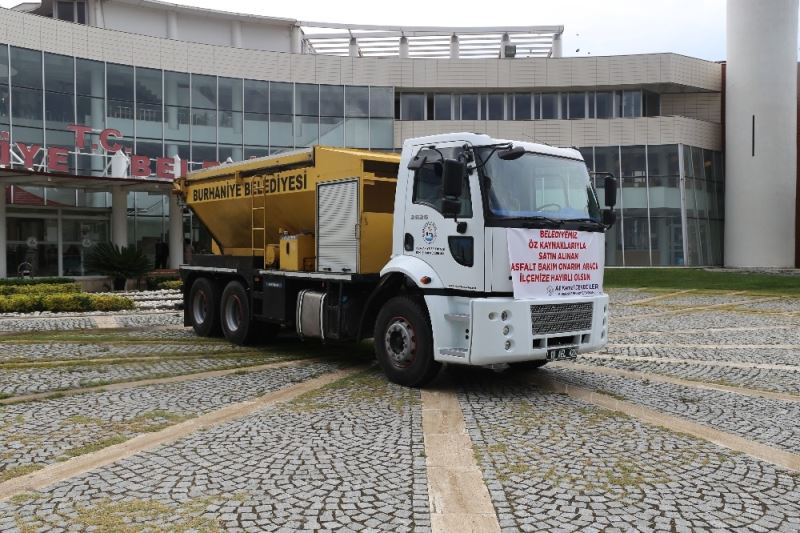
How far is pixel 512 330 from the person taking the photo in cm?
736

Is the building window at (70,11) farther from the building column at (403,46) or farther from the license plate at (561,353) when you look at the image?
the license plate at (561,353)

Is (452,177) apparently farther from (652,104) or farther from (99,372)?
(652,104)

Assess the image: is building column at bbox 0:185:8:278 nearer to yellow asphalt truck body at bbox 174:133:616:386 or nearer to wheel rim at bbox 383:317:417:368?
yellow asphalt truck body at bbox 174:133:616:386

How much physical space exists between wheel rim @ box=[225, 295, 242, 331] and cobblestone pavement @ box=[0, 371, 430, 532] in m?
5.29

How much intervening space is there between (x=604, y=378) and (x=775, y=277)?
2274 cm

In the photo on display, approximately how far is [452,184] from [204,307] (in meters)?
7.02

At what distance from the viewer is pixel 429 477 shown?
5047 mm

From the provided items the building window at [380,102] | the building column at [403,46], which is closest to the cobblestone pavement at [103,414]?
the building window at [380,102]

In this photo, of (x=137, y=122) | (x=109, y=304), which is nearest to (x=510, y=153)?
(x=109, y=304)

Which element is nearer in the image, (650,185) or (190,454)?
(190,454)

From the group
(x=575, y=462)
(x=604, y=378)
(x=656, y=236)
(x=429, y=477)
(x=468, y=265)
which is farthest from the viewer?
(x=656, y=236)

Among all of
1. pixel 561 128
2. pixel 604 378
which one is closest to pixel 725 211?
pixel 561 128

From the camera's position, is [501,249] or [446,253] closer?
[501,249]

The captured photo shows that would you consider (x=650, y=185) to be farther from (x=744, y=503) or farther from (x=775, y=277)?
(x=744, y=503)
